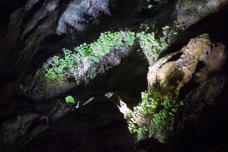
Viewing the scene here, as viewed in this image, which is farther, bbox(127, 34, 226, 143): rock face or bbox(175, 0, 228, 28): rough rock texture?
bbox(175, 0, 228, 28): rough rock texture

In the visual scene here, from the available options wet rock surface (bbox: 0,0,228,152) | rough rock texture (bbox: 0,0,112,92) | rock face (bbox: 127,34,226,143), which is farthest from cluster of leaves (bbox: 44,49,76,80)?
rock face (bbox: 127,34,226,143)

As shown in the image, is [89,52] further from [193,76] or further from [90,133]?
[193,76]

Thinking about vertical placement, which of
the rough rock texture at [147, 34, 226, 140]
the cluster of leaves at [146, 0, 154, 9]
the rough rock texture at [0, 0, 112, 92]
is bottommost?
the rough rock texture at [147, 34, 226, 140]

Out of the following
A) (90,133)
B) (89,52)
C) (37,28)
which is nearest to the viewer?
(90,133)

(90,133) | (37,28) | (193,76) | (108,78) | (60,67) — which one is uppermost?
(37,28)

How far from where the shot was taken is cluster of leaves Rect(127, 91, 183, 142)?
620 cm

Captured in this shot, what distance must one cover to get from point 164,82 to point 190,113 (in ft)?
4.53

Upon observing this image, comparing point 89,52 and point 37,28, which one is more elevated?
point 37,28

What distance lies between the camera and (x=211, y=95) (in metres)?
5.47

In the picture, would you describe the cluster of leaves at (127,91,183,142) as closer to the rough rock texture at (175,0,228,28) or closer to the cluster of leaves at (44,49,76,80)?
the rough rock texture at (175,0,228,28)

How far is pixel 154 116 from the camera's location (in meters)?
6.64

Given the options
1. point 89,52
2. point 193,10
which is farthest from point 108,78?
point 193,10

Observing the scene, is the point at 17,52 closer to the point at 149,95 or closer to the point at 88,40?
the point at 88,40

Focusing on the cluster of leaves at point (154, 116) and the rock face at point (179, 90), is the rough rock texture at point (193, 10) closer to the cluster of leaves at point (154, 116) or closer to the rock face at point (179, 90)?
the rock face at point (179, 90)
